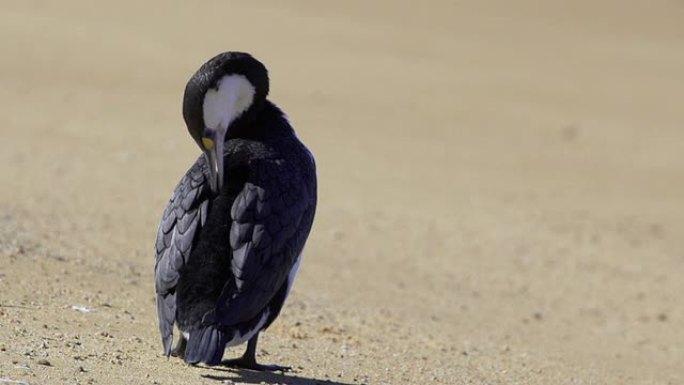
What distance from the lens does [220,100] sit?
26.0 feet

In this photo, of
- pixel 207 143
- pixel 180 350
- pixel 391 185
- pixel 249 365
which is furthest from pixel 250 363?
pixel 391 185

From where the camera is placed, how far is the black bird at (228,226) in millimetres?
7426

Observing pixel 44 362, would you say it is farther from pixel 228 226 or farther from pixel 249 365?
pixel 249 365

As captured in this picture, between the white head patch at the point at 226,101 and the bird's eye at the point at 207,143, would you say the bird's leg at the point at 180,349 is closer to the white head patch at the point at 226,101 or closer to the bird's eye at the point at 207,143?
the bird's eye at the point at 207,143

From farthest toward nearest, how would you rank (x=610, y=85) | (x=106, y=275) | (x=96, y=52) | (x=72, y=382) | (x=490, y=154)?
1. (x=610, y=85)
2. (x=96, y=52)
3. (x=490, y=154)
4. (x=106, y=275)
5. (x=72, y=382)

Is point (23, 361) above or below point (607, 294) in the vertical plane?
above

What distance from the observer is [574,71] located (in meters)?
31.6

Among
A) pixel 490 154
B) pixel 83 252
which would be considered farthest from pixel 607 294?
pixel 490 154

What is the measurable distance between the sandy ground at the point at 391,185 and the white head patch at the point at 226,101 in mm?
1346

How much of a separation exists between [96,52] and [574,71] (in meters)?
10.5

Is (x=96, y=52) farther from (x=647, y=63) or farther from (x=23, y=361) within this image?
(x=23, y=361)

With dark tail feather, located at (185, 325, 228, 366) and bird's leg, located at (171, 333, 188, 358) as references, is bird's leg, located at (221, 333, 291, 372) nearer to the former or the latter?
bird's leg, located at (171, 333, 188, 358)

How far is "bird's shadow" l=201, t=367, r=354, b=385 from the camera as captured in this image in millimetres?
7672

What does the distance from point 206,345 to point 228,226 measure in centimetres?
69
